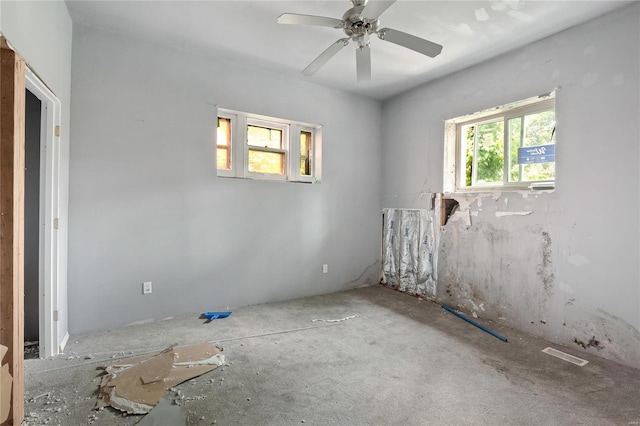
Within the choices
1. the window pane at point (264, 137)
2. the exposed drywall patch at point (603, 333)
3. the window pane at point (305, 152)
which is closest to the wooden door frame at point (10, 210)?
the window pane at point (264, 137)

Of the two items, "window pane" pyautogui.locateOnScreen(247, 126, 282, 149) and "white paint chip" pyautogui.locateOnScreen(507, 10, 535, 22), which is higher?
"white paint chip" pyautogui.locateOnScreen(507, 10, 535, 22)

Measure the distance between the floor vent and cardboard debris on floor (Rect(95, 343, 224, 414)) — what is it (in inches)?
100

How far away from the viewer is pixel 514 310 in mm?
2963

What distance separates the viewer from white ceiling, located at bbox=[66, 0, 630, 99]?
235cm

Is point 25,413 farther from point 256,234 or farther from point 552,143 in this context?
point 552,143

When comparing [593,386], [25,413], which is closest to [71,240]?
[25,413]

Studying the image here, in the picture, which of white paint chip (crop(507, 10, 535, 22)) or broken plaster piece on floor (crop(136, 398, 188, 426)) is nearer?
broken plaster piece on floor (crop(136, 398, 188, 426))

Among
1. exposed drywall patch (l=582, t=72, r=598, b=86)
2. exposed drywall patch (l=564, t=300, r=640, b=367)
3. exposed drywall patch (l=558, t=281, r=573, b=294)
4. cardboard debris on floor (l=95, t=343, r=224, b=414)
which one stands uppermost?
exposed drywall patch (l=582, t=72, r=598, b=86)

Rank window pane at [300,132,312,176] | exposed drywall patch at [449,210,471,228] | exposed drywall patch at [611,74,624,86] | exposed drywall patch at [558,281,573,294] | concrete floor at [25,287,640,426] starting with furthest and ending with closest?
window pane at [300,132,312,176] < exposed drywall patch at [449,210,471,228] < exposed drywall patch at [558,281,573,294] < exposed drywall patch at [611,74,624,86] < concrete floor at [25,287,640,426]

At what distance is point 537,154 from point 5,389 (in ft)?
13.1

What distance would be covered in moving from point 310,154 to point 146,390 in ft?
9.82

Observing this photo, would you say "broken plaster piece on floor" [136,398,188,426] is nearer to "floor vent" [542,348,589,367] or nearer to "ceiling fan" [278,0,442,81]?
"ceiling fan" [278,0,442,81]

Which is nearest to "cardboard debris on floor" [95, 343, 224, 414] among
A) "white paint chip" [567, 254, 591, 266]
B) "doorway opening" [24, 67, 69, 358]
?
"doorway opening" [24, 67, 69, 358]

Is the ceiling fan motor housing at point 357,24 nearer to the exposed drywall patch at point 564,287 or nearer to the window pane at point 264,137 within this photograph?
the window pane at point 264,137
